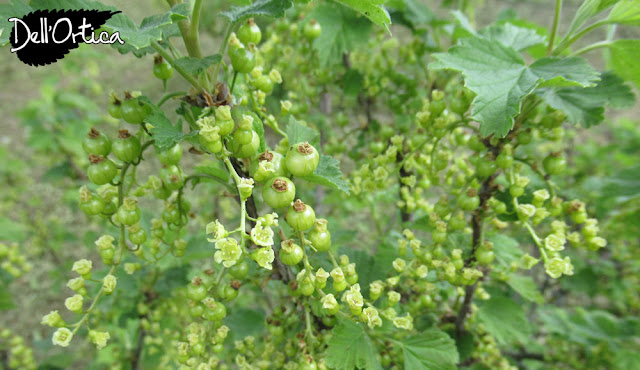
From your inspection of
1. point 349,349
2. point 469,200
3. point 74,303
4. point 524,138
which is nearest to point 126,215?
point 74,303

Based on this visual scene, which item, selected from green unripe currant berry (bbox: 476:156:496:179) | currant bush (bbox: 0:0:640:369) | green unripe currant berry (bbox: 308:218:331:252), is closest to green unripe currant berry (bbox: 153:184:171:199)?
currant bush (bbox: 0:0:640:369)

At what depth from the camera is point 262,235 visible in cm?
56

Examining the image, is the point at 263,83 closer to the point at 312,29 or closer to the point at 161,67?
the point at 161,67

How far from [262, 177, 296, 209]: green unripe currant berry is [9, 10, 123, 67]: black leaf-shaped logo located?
35cm

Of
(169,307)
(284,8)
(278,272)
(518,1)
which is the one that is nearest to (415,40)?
(284,8)

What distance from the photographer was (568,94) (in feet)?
2.63

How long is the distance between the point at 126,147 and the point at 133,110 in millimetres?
66

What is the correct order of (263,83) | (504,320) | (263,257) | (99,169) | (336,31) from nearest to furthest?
1. (263,257)
2. (99,169)
3. (263,83)
4. (504,320)
5. (336,31)

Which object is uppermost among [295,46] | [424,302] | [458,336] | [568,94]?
[568,94]

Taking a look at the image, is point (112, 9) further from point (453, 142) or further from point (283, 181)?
point (453, 142)

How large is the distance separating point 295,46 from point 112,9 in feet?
2.71

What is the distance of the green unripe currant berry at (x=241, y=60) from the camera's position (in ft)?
2.17

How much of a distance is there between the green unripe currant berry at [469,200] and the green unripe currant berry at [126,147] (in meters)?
0.65

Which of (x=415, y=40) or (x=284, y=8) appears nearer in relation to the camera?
(x=284, y=8)
